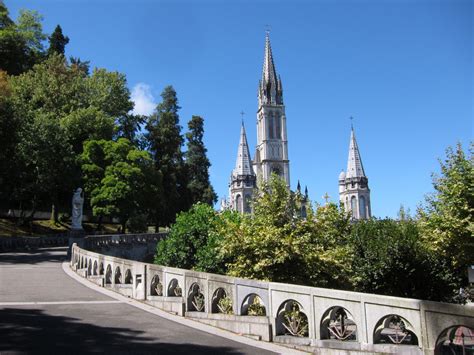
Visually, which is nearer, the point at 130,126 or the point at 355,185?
the point at 130,126

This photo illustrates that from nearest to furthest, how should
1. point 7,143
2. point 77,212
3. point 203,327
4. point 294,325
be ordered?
point 294,325 < point 203,327 < point 77,212 < point 7,143

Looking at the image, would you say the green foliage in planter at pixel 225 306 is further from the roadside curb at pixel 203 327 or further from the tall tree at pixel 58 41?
the tall tree at pixel 58 41

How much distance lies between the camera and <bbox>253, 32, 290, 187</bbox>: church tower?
139 m

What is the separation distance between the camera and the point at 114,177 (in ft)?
144

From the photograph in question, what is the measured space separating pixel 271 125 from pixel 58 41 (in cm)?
7774

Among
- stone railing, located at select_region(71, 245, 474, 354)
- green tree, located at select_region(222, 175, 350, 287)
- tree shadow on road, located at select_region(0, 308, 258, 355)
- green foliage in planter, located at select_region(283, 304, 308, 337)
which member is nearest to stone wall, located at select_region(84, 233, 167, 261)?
green tree, located at select_region(222, 175, 350, 287)

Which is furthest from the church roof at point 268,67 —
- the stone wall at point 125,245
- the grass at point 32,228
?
the stone wall at point 125,245

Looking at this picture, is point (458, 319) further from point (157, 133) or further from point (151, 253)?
point (157, 133)

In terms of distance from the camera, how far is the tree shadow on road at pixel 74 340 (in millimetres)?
7449

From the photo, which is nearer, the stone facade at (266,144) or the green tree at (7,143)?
the green tree at (7,143)

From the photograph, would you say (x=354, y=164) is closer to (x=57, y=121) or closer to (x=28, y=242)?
(x=57, y=121)

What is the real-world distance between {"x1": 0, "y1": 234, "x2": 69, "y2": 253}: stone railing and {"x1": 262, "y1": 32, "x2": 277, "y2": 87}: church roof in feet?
368

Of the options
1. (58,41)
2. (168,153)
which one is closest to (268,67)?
(58,41)

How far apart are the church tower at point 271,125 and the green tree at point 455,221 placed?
115 metres
